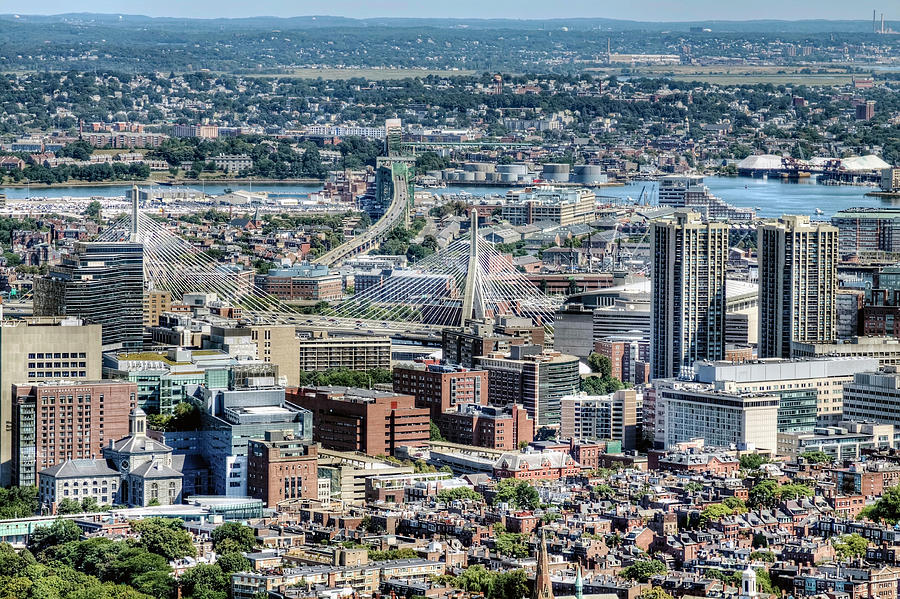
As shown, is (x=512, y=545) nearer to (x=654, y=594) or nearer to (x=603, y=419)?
(x=654, y=594)

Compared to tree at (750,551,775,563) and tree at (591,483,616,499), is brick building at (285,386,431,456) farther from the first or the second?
tree at (750,551,775,563)

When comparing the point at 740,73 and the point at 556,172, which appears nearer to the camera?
the point at 556,172

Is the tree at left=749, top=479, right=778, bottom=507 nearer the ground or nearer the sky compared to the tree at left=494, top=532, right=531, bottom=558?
nearer the ground

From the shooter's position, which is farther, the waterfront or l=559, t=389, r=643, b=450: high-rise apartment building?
the waterfront

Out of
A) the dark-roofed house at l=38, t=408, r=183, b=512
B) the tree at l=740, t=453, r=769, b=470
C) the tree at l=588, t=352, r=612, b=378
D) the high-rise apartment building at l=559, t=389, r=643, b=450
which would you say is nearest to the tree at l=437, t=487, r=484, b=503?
the dark-roofed house at l=38, t=408, r=183, b=512

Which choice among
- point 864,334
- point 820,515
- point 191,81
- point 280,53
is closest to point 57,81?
point 191,81

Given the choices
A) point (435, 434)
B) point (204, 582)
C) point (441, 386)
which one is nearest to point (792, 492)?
point (435, 434)
